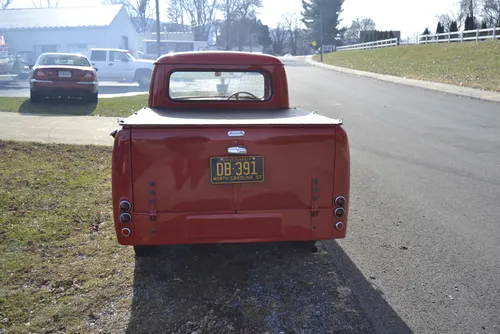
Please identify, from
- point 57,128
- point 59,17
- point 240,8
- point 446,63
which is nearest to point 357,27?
point 240,8

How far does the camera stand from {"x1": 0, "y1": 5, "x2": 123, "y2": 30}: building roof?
39.0 metres

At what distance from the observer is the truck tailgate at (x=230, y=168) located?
344cm

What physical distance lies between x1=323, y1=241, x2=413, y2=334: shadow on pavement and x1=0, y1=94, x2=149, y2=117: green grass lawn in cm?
908

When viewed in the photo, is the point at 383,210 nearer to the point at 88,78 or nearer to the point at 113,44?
the point at 88,78

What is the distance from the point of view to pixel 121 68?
25.6 m

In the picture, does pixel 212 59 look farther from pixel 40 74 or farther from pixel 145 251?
pixel 40 74

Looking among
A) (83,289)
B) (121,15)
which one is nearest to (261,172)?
(83,289)

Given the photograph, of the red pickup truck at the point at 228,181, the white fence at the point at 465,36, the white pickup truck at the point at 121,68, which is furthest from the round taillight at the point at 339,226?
the white fence at the point at 465,36

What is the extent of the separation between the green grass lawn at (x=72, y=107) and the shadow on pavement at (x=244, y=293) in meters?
8.61

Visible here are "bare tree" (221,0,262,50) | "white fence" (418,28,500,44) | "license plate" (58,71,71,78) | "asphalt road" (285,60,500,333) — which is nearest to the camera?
"asphalt road" (285,60,500,333)

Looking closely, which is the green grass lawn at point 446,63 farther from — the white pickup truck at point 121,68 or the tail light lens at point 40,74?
the tail light lens at point 40,74

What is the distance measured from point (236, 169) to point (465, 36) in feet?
121

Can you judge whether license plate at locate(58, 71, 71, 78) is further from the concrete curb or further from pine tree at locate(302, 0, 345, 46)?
pine tree at locate(302, 0, 345, 46)

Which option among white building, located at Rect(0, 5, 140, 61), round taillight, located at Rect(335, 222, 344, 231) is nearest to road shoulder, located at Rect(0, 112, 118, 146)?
round taillight, located at Rect(335, 222, 344, 231)
